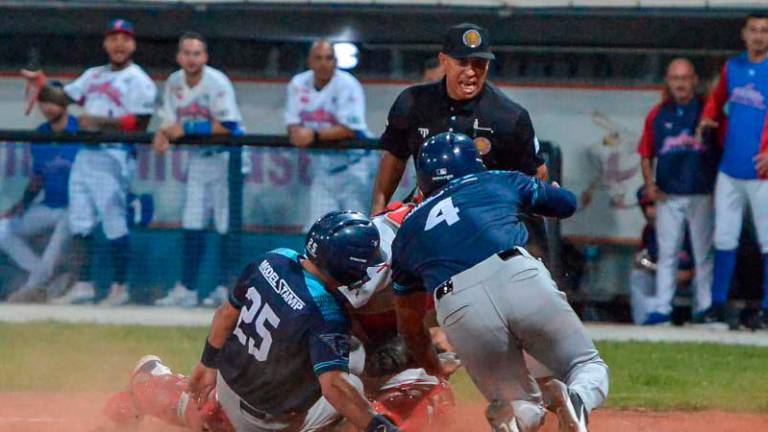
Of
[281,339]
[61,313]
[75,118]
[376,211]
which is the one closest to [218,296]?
[61,313]

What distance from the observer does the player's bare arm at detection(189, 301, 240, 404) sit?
6.27 metres

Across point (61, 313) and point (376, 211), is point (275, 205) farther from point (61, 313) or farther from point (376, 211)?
point (376, 211)

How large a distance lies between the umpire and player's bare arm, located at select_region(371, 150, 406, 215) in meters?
0.26

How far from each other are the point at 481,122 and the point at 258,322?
1708mm

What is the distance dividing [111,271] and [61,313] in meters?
0.55

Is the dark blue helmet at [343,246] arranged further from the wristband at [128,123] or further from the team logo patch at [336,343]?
the wristband at [128,123]

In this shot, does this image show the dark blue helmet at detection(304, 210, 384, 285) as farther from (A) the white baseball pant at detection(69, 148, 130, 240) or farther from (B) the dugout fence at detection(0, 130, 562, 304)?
(A) the white baseball pant at detection(69, 148, 130, 240)

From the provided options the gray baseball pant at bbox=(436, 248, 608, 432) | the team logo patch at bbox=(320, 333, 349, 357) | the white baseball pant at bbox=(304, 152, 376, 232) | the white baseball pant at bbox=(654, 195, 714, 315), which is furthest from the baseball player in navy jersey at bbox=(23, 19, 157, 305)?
the gray baseball pant at bbox=(436, 248, 608, 432)

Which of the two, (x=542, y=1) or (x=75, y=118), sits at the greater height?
(x=542, y=1)

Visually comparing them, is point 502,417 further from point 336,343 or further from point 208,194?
point 208,194

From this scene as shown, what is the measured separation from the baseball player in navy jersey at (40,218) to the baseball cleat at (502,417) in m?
6.24

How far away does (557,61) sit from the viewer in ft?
37.5

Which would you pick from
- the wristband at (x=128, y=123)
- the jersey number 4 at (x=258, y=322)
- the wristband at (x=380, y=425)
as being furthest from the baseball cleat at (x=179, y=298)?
the wristband at (x=380, y=425)

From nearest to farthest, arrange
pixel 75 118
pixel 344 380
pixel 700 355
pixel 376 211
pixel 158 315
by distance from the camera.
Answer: pixel 344 380 < pixel 376 211 < pixel 700 355 < pixel 158 315 < pixel 75 118
